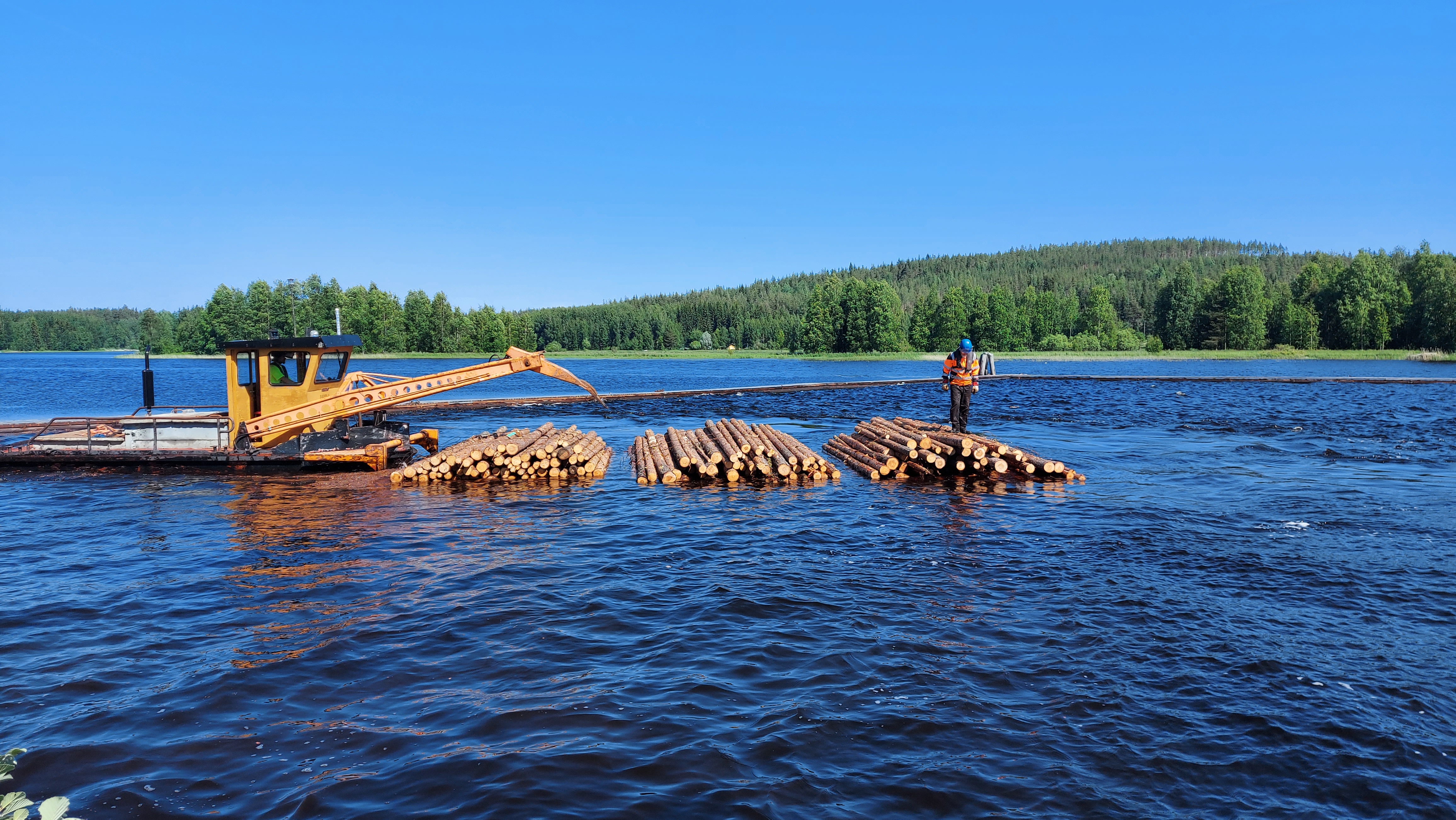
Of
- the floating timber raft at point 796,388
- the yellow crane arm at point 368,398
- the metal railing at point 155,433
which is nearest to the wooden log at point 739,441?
the yellow crane arm at point 368,398

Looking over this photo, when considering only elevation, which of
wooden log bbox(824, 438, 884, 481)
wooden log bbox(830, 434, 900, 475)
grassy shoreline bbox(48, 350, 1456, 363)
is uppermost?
grassy shoreline bbox(48, 350, 1456, 363)

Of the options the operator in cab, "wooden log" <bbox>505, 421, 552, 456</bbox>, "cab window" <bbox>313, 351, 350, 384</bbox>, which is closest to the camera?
"wooden log" <bbox>505, 421, 552, 456</bbox>

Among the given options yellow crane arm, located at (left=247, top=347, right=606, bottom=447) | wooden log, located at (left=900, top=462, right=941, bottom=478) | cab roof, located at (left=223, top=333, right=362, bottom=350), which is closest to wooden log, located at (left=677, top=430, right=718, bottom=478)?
yellow crane arm, located at (left=247, top=347, right=606, bottom=447)

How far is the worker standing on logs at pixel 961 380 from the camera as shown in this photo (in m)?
21.3

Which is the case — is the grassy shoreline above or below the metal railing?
above

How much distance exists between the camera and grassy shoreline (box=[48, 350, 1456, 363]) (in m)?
110

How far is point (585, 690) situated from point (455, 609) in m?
2.94

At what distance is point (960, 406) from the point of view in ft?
71.6

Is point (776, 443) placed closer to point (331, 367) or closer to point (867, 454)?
point (867, 454)

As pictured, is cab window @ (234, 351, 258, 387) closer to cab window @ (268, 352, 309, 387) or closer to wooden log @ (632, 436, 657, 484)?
cab window @ (268, 352, 309, 387)

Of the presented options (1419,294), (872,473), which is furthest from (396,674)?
(1419,294)

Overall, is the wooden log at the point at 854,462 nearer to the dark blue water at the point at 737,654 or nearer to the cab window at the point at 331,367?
the dark blue water at the point at 737,654

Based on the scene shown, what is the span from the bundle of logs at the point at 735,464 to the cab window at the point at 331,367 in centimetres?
769

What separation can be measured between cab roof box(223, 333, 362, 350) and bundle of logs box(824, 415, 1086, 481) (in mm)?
12769
